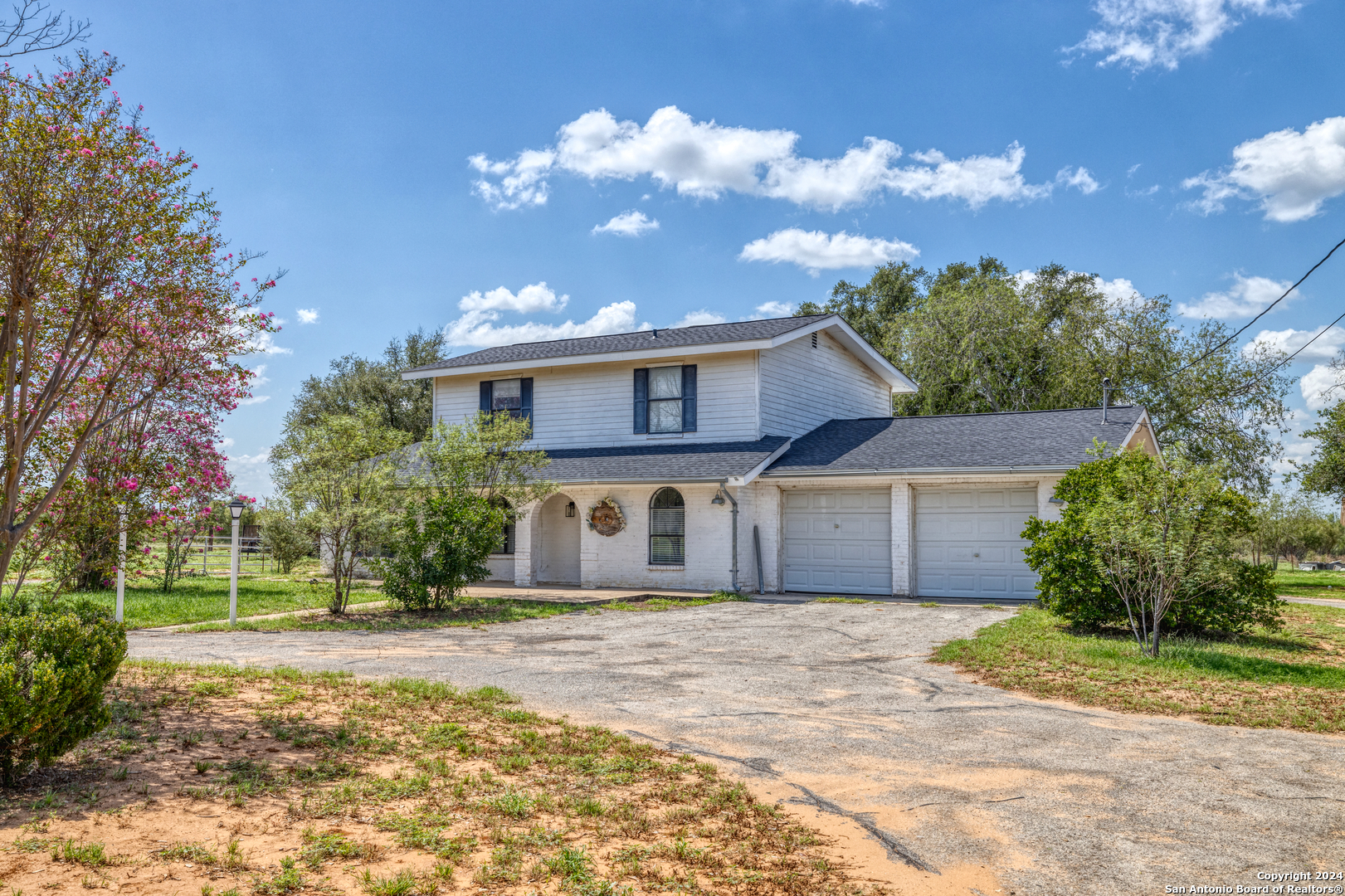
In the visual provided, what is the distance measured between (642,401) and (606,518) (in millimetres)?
3260

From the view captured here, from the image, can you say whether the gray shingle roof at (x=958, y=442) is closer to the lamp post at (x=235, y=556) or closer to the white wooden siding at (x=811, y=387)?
the white wooden siding at (x=811, y=387)

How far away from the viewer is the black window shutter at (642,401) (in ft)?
70.8

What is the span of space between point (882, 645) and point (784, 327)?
1059cm

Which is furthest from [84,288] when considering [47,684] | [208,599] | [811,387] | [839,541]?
[811,387]

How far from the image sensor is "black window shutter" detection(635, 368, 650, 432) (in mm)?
21594

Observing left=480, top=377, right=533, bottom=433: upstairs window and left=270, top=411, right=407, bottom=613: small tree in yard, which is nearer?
left=270, top=411, right=407, bottom=613: small tree in yard

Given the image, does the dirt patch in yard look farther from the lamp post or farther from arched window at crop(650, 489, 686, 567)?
arched window at crop(650, 489, 686, 567)

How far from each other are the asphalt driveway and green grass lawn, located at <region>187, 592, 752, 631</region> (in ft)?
4.48

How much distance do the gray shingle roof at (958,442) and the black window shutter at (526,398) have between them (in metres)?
7.02

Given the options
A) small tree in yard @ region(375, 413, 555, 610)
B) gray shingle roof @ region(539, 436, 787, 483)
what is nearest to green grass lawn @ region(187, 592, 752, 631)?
small tree in yard @ region(375, 413, 555, 610)

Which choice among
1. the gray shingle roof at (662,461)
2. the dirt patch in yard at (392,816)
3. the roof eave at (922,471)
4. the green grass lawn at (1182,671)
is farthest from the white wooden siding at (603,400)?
the dirt patch in yard at (392,816)

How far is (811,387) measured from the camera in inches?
889

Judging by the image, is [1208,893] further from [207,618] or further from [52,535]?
[207,618]

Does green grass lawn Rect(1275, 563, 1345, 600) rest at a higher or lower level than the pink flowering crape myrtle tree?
lower
